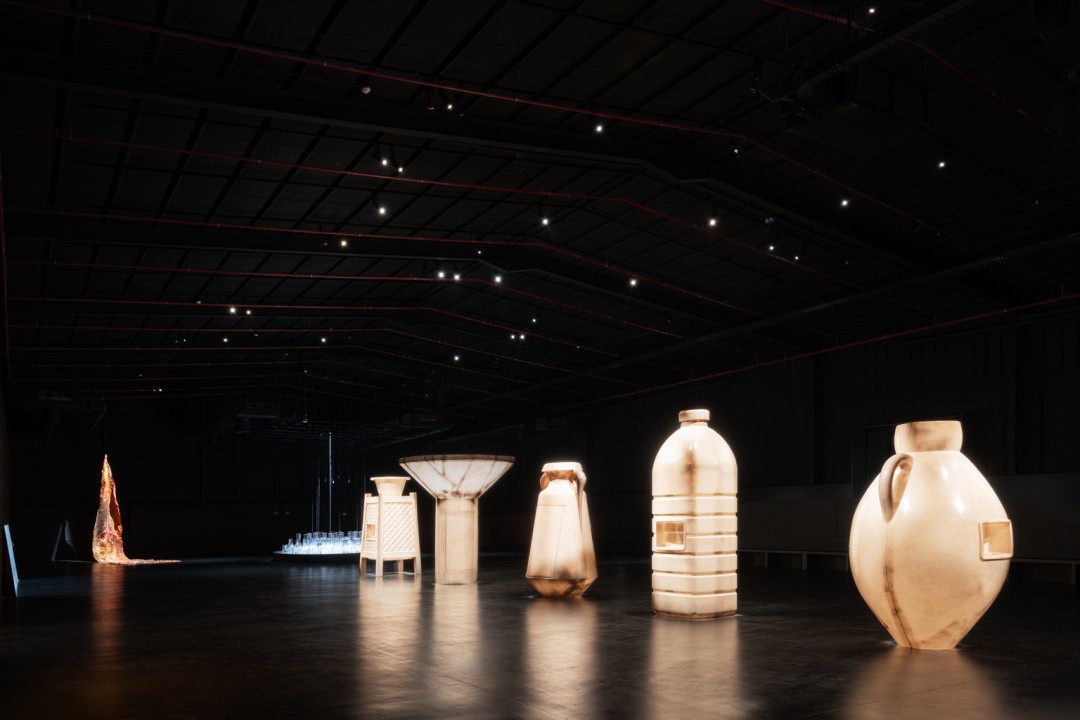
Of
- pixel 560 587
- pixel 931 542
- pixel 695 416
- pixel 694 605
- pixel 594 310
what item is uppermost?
pixel 594 310

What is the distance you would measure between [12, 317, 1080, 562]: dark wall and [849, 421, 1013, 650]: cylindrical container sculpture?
1111cm

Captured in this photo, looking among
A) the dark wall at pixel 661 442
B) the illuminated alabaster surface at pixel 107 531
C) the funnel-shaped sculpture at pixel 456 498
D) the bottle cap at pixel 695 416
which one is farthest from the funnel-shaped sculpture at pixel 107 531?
the bottle cap at pixel 695 416

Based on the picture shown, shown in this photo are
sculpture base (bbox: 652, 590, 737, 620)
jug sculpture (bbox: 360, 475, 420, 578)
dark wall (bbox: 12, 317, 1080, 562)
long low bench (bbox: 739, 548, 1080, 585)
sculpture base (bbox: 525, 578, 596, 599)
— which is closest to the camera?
sculpture base (bbox: 652, 590, 737, 620)

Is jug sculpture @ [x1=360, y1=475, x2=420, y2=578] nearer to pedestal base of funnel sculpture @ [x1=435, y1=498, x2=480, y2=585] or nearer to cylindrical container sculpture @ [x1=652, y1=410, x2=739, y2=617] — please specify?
pedestal base of funnel sculpture @ [x1=435, y1=498, x2=480, y2=585]

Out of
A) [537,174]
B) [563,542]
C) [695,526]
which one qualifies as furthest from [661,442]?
[695,526]

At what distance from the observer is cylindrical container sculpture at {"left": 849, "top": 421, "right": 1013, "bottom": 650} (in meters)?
6.36

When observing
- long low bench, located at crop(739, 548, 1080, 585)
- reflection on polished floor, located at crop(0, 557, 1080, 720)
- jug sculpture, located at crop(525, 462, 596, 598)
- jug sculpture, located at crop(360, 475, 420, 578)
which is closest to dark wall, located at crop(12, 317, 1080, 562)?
long low bench, located at crop(739, 548, 1080, 585)

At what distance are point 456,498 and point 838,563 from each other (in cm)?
1081

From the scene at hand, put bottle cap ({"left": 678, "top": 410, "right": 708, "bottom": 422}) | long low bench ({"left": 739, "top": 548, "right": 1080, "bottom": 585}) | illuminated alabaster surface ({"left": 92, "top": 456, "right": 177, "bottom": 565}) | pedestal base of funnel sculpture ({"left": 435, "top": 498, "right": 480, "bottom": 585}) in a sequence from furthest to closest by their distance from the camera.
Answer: illuminated alabaster surface ({"left": 92, "top": 456, "right": 177, "bottom": 565}), long low bench ({"left": 739, "top": 548, "right": 1080, "bottom": 585}), pedestal base of funnel sculpture ({"left": 435, "top": 498, "right": 480, "bottom": 585}), bottle cap ({"left": 678, "top": 410, "right": 708, "bottom": 422})

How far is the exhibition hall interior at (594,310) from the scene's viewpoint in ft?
20.9

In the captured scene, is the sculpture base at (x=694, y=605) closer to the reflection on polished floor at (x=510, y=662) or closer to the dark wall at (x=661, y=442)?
the reflection on polished floor at (x=510, y=662)

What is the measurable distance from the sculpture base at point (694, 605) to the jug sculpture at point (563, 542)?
202 cm

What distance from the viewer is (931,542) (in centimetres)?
636

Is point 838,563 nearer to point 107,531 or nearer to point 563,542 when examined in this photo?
point 563,542
